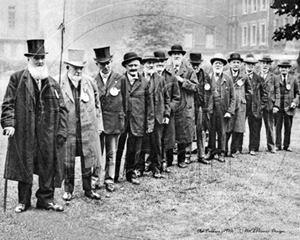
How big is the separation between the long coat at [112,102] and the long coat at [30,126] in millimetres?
946

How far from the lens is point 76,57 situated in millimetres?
7395

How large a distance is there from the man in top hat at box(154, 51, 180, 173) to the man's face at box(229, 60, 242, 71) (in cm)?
153

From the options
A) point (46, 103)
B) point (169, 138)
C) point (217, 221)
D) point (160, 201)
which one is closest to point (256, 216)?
point (217, 221)

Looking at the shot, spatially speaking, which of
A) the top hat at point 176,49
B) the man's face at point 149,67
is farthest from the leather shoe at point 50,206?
the top hat at point 176,49

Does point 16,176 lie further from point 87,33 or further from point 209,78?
point 209,78

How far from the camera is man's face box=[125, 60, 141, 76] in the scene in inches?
321

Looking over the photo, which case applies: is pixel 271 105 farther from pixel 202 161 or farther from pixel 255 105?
pixel 202 161

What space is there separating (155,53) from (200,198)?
2227 millimetres

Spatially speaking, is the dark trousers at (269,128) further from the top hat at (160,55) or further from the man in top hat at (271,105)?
the top hat at (160,55)

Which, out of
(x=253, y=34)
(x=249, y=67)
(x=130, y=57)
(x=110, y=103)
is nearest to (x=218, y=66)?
(x=249, y=67)

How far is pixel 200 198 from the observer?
8148mm

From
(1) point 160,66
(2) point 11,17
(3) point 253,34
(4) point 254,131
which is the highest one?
(2) point 11,17

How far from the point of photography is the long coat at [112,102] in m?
7.93

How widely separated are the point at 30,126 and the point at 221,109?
454 centimetres
